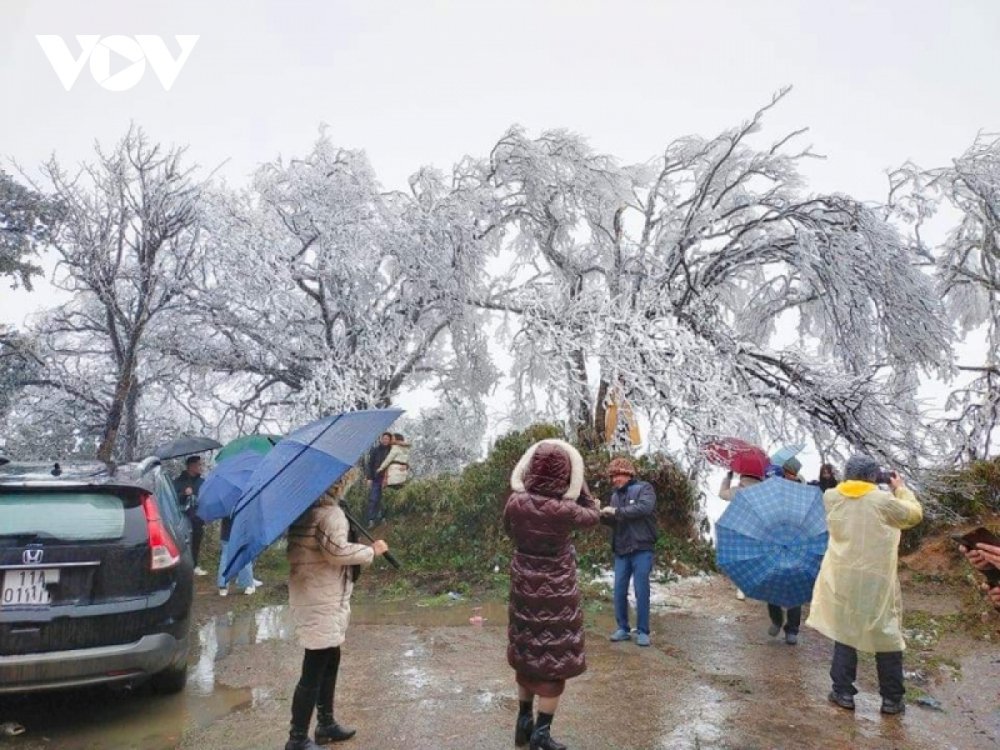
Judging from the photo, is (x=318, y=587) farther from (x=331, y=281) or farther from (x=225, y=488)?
(x=331, y=281)

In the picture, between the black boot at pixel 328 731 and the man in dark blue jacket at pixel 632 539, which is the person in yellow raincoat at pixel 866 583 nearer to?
the man in dark blue jacket at pixel 632 539

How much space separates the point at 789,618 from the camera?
6.32 meters

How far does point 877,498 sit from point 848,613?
799mm

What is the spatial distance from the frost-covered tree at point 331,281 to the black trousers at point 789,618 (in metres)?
7.15

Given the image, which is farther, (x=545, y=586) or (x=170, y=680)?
(x=170, y=680)

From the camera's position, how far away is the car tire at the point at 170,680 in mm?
4711

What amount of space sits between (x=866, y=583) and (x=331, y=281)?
33.1 feet

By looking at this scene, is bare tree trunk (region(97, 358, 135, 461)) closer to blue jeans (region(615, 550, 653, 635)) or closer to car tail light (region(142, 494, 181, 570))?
car tail light (region(142, 494, 181, 570))

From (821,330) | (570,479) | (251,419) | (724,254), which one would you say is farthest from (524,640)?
(821,330)

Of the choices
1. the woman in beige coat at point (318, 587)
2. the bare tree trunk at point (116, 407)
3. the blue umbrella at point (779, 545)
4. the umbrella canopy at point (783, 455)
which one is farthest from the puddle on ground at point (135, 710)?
the bare tree trunk at point (116, 407)

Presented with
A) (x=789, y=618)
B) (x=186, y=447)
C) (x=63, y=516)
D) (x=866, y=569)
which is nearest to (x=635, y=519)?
(x=789, y=618)

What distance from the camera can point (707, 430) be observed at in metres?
8.73

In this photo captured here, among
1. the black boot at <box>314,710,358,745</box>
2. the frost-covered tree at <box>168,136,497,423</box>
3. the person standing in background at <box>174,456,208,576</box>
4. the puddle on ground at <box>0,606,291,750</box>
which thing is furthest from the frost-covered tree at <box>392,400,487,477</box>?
the black boot at <box>314,710,358,745</box>

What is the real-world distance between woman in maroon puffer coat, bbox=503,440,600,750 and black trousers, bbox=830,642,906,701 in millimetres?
2069
